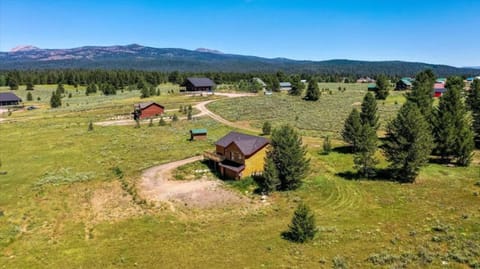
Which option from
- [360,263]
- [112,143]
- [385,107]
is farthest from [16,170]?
[385,107]

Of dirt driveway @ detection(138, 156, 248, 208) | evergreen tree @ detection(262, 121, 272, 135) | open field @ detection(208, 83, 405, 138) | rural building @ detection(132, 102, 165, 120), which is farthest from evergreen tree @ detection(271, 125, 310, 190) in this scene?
rural building @ detection(132, 102, 165, 120)

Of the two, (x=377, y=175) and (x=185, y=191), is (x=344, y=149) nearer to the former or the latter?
(x=377, y=175)

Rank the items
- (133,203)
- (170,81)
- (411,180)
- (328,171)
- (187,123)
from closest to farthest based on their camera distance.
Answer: (133,203) < (411,180) < (328,171) < (187,123) < (170,81)

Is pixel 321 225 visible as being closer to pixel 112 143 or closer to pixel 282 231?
pixel 282 231

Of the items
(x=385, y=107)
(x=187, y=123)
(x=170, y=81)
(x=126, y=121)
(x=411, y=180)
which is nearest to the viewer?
(x=411, y=180)

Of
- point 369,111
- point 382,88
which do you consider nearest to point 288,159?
point 369,111

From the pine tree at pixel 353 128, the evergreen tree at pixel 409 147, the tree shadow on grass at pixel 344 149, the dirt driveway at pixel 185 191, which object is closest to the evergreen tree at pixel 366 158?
the evergreen tree at pixel 409 147

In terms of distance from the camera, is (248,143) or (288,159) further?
(248,143)
